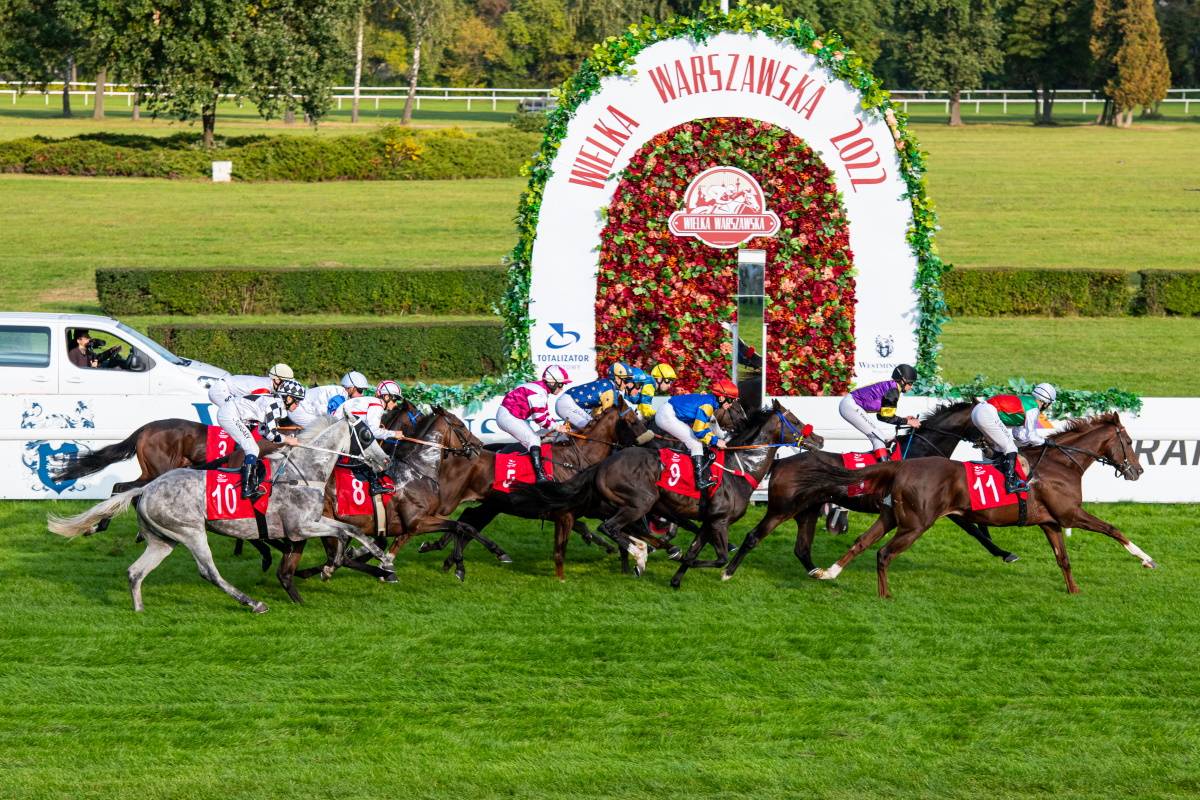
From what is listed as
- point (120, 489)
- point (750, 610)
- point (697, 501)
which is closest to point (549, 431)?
point (697, 501)

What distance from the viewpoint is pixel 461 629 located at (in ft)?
35.6

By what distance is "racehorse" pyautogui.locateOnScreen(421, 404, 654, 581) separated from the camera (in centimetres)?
1250

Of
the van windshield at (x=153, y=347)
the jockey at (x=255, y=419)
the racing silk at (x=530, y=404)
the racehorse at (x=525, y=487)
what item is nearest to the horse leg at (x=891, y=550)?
the racehorse at (x=525, y=487)

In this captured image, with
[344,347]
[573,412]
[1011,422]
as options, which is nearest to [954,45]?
[344,347]

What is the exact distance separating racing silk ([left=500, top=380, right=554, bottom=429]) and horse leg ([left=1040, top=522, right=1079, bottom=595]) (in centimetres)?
453

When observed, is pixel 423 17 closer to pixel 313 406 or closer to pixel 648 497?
pixel 313 406

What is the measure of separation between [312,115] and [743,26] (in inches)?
1345

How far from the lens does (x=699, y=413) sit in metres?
12.4

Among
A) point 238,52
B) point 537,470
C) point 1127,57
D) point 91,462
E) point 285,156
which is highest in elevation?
point 1127,57

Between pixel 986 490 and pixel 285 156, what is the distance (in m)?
37.8

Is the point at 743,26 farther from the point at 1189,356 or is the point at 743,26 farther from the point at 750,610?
the point at 1189,356

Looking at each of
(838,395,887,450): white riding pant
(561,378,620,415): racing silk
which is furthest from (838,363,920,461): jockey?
(561,378,620,415): racing silk

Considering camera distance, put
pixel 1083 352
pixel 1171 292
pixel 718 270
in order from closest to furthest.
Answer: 1. pixel 718 270
2. pixel 1083 352
3. pixel 1171 292

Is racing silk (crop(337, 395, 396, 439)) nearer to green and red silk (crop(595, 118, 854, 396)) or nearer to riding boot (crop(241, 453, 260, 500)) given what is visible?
riding boot (crop(241, 453, 260, 500))
